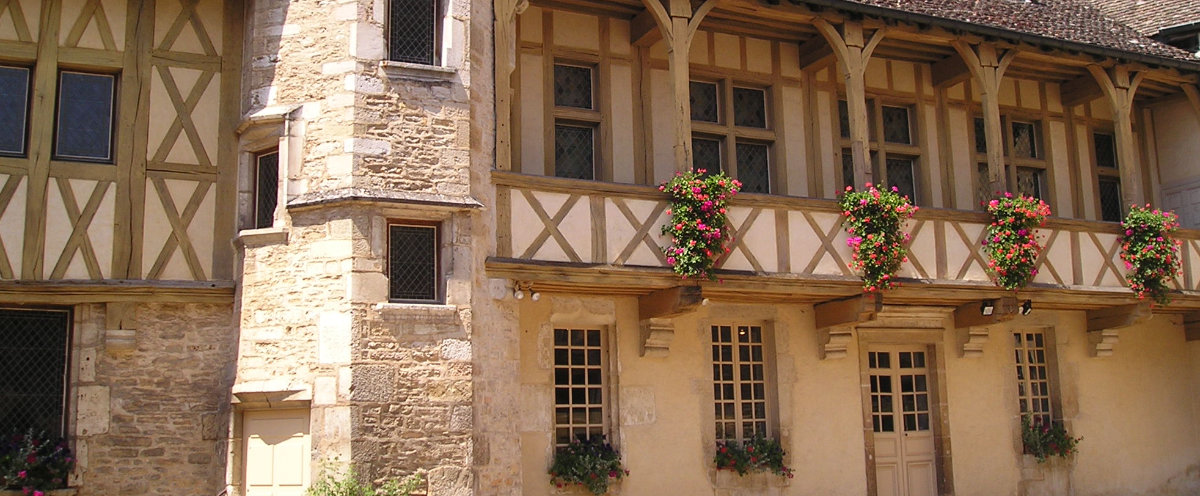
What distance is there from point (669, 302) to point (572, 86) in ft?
7.58

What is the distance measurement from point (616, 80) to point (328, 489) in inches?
186

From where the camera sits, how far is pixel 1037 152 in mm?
13305

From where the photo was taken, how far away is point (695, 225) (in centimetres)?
980

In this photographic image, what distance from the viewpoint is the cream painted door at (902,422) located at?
461 inches

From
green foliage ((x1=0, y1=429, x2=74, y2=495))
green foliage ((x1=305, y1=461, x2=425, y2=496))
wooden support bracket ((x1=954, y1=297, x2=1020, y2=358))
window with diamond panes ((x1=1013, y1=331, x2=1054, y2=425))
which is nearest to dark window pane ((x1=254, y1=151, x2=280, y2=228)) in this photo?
green foliage ((x1=305, y1=461, x2=425, y2=496))

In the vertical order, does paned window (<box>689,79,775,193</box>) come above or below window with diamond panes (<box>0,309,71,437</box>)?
above

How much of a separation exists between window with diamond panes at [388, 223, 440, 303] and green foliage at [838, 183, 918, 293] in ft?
12.6

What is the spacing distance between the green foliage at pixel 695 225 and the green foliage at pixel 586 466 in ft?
5.57

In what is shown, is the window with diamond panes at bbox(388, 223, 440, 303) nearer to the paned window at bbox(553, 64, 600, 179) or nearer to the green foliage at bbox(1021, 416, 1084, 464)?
the paned window at bbox(553, 64, 600, 179)

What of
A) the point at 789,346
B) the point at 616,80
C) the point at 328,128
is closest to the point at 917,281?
the point at 789,346

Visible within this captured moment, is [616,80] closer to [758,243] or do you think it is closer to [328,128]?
[758,243]

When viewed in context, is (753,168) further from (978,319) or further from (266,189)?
(266,189)

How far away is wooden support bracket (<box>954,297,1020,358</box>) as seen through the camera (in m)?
11.4

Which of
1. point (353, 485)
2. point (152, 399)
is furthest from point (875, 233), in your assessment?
point (152, 399)
